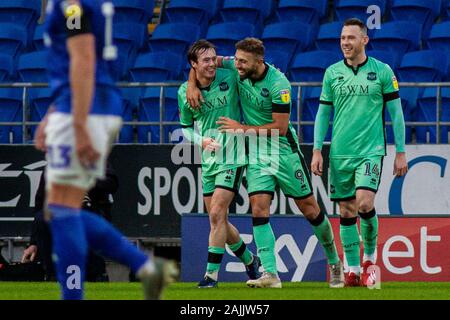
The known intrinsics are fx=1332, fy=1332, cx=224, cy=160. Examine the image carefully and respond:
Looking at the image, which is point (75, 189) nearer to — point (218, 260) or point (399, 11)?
point (218, 260)

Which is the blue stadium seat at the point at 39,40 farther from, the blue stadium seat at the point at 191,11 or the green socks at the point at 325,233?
the green socks at the point at 325,233

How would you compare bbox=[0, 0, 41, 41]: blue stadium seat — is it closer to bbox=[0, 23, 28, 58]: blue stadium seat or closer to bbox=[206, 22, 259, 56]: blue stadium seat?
bbox=[0, 23, 28, 58]: blue stadium seat

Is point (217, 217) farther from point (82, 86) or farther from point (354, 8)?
point (354, 8)

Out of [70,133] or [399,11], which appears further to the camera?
[399,11]

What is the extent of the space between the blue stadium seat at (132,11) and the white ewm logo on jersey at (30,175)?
13.9ft

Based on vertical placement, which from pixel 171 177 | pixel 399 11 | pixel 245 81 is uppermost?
pixel 399 11

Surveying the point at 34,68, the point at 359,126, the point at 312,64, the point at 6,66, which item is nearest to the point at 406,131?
the point at 312,64

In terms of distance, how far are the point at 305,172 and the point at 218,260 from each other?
3.65ft

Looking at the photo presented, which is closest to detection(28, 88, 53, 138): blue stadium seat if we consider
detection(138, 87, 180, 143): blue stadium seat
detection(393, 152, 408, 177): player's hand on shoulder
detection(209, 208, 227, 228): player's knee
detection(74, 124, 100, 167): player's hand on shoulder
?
detection(138, 87, 180, 143): blue stadium seat

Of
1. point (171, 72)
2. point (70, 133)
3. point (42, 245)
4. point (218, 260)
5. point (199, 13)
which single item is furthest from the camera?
point (199, 13)

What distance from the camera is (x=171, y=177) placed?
14.7 meters

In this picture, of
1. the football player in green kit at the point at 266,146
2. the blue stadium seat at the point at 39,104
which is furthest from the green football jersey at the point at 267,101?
the blue stadium seat at the point at 39,104

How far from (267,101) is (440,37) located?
6052 mm

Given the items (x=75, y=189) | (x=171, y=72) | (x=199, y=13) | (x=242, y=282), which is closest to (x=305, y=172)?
(x=242, y=282)
